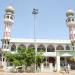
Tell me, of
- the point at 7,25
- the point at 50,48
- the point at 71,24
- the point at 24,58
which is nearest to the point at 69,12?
the point at 71,24

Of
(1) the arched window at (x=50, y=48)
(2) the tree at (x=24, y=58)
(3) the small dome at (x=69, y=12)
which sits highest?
(3) the small dome at (x=69, y=12)

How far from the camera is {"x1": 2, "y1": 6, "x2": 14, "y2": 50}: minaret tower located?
2037 inches

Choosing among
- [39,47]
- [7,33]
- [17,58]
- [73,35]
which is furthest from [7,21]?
[17,58]

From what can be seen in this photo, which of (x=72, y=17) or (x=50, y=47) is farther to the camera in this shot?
(x=72, y=17)

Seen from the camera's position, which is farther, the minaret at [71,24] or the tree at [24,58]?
the minaret at [71,24]

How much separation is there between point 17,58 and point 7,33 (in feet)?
69.3

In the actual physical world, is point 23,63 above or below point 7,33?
below

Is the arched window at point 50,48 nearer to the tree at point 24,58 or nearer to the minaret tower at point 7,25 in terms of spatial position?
the minaret tower at point 7,25

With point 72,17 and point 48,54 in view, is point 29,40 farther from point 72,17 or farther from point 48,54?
point 72,17

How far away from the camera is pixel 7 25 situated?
54.1 m

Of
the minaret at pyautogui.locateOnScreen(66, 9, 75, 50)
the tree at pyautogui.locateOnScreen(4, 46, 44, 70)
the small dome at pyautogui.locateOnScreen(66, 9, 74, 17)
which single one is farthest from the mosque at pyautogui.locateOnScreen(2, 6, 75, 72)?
the tree at pyautogui.locateOnScreen(4, 46, 44, 70)

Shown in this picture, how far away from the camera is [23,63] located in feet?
105

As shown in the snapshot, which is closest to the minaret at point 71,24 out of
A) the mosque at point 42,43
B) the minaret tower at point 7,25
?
the mosque at point 42,43

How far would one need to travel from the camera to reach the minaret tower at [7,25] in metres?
51.8
